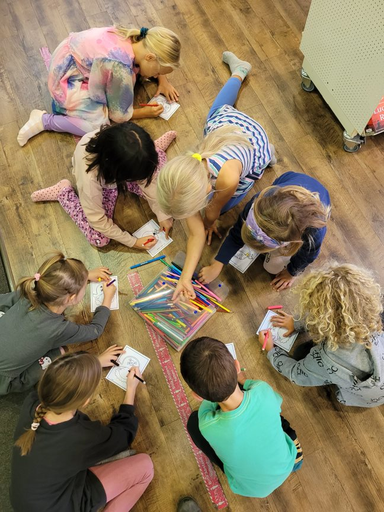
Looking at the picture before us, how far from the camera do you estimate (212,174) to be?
1.78m

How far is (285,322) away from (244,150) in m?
0.93

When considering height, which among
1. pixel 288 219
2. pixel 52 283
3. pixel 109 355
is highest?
pixel 288 219

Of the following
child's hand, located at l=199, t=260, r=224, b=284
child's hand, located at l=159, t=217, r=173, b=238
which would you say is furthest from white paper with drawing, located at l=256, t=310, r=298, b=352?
child's hand, located at l=159, t=217, r=173, b=238

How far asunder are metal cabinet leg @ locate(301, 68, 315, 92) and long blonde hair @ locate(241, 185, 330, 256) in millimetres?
1406

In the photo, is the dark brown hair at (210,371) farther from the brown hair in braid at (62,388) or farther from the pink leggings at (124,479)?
the pink leggings at (124,479)

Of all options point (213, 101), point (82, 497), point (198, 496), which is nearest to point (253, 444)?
point (198, 496)

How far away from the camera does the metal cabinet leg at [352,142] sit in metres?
2.41

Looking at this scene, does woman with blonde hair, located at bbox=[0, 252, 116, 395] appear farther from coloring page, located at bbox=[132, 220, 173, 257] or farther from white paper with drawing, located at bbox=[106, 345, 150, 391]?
coloring page, located at bbox=[132, 220, 173, 257]

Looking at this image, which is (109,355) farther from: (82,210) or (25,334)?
(82,210)

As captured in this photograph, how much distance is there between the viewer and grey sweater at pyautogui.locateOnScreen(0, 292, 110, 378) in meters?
1.75

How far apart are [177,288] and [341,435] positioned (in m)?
1.12

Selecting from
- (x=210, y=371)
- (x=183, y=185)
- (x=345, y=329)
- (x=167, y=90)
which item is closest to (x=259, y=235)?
(x=183, y=185)

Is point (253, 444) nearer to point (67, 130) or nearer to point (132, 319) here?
point (132, 319)

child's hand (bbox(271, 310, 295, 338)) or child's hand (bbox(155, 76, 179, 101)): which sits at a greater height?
child's hand (bbox(155, 76, 179, 101))
